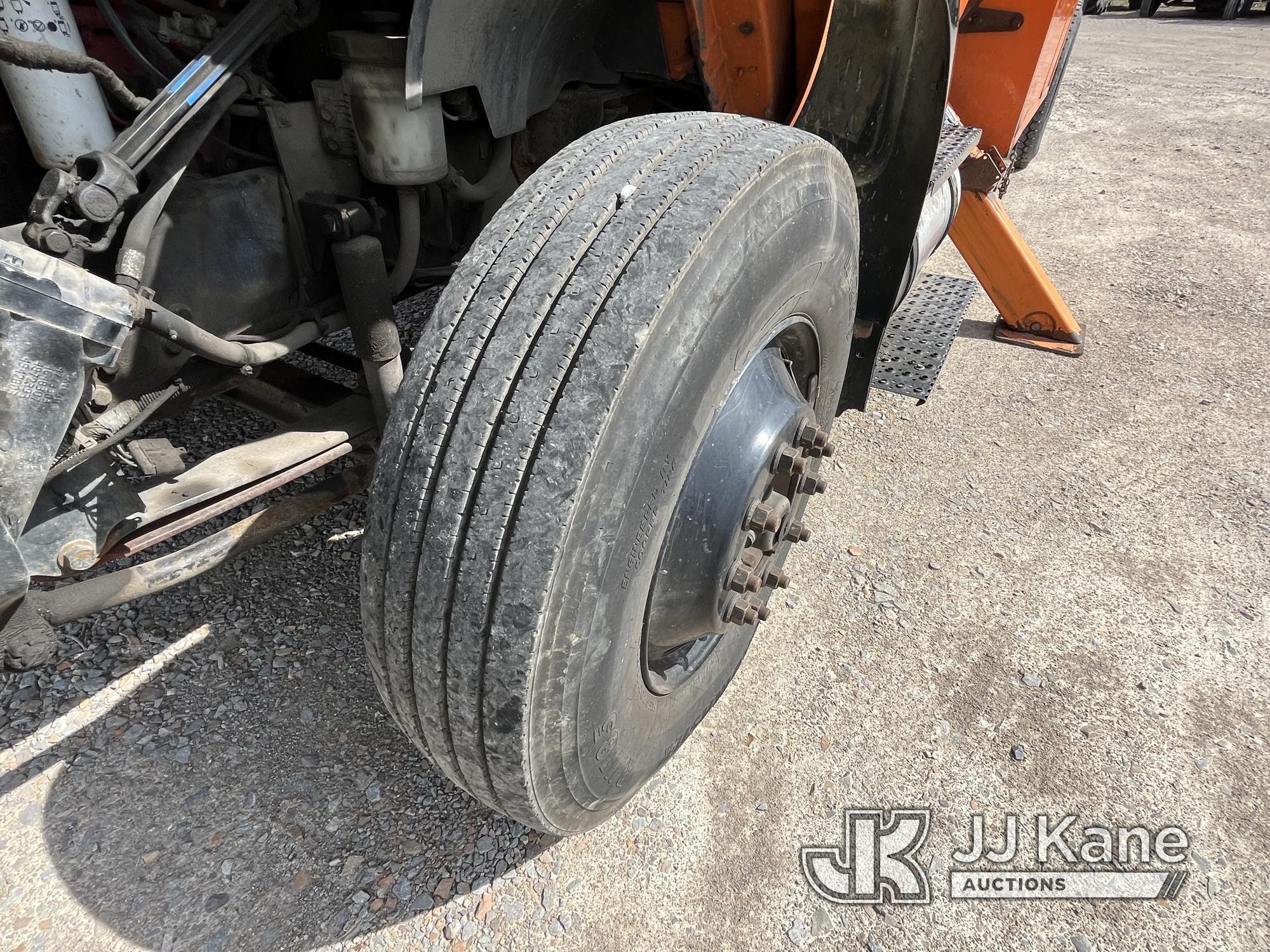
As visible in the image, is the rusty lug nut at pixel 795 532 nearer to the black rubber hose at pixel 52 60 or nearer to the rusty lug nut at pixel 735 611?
the rusty lug nut at pixel 735 611

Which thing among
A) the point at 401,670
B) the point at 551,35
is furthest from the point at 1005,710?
the point at 551,35

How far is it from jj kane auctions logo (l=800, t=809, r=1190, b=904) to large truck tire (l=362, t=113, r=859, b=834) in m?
0.55

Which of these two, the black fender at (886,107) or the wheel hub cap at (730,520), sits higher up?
the black fender at (886,107)

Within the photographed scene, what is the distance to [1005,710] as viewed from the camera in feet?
6.38

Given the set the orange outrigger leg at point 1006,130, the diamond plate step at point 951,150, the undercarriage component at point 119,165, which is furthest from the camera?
the orange outrigger leg at point 1006,130

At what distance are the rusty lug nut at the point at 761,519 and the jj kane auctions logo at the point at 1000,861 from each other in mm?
698

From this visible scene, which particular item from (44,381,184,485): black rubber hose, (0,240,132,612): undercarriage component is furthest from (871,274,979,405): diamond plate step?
(0,240,132,612): undercarriage component

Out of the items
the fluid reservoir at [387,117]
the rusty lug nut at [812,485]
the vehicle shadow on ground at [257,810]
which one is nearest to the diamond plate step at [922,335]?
the rusty lug nut at [812,485]

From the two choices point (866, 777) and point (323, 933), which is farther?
point (866, 777)

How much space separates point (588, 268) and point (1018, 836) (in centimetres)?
150

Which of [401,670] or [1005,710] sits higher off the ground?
[401,670]

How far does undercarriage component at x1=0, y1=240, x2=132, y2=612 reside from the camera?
3.32 feet

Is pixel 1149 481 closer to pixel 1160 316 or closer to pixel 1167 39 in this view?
pixel 1160 316

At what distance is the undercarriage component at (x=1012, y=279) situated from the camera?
3.40 m
